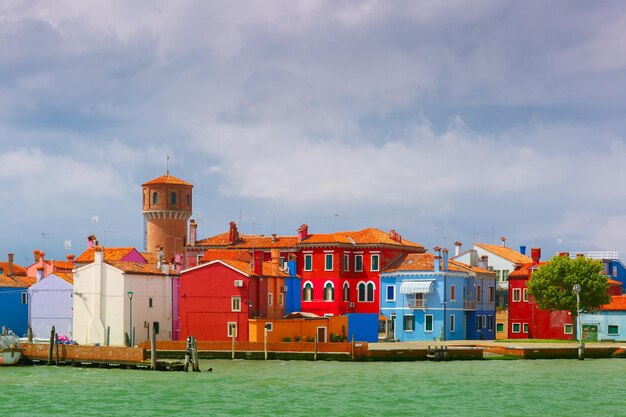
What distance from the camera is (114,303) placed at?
8275 cm

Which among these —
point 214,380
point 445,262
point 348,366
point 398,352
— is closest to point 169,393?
point 214,380

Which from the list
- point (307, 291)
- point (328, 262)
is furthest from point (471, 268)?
point (307, 291)

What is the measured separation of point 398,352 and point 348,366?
5458 mm

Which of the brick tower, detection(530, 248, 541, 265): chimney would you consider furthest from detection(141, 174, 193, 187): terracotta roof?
detection(530, 248, 541, 265): chimney

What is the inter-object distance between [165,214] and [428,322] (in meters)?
31.3

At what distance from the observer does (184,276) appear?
8219 cm

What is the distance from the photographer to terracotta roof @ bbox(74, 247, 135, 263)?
9788cm

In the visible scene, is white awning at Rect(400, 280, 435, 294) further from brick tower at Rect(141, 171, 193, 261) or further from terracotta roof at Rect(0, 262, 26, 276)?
terracotta roof at Rect(0, 262, 26, 276)

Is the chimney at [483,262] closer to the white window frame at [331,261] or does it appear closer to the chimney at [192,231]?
the white window frame at [331,261]

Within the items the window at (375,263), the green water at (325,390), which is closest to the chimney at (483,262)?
the window at (375,263)

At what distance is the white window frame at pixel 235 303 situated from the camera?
80.2 meters

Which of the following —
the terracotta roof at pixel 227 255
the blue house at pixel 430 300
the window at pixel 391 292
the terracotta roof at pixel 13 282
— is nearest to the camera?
the blue house at pixel 430 300

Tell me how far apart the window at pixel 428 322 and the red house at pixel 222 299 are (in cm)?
1551

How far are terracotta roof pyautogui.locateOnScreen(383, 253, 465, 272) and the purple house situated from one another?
90.3ft
